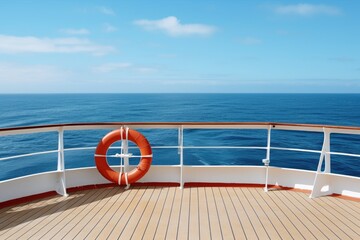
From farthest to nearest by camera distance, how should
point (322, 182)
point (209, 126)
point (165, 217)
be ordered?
point (209, 126), point (322, 182), point (165, 217)

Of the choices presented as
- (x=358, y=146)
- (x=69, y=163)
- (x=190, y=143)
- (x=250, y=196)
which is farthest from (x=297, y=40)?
(x=250, y=196)

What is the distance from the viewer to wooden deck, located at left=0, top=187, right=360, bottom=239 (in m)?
1.97

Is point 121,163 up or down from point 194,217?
up

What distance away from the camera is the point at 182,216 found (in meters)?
2.27

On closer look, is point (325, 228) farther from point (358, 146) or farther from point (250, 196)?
point (358, 146)

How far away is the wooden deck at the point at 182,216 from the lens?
197 centimetres

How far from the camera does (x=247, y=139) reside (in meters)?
16.4

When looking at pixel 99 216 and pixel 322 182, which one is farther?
pixel 322 182

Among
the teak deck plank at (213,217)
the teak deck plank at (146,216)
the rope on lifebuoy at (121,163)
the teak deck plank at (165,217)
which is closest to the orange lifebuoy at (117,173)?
the rope on lifebuoy at (121,163)

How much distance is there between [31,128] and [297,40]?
38838 mm

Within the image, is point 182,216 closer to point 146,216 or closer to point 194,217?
point 194,217

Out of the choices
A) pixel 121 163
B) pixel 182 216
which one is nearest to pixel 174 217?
pixel 182 216

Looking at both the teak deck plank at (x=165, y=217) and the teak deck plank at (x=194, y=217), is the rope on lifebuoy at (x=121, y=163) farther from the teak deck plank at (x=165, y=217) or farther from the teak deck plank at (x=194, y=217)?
the teak deck plank at (x=194, y=217)

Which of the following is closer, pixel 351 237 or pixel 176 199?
pixel 351 237
